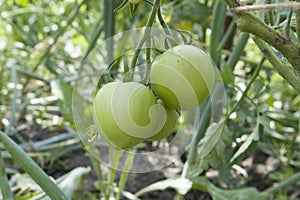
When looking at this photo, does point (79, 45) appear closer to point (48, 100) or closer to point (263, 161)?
point (48, 100)

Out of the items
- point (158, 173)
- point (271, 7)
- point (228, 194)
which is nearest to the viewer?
point (271, 7)

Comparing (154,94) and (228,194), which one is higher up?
(154,94)

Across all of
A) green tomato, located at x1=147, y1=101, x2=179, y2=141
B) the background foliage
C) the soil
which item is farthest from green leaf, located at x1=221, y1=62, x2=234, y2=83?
the soil

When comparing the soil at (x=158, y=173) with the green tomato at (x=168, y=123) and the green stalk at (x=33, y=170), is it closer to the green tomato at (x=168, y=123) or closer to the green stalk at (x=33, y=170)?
the green stalk at (x=33, y=170)

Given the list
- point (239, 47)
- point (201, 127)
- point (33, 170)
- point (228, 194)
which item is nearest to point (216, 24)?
point (239, 47)

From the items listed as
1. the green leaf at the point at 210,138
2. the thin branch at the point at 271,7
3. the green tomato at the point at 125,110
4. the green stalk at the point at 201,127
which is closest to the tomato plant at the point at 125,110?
the green tomato at the point at 125,110

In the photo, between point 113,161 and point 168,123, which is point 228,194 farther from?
point 168,123
